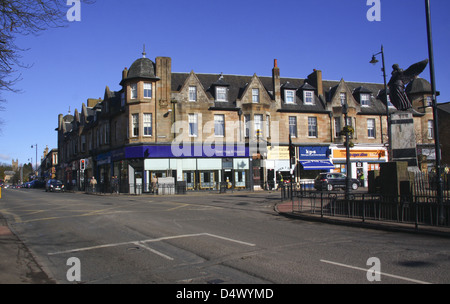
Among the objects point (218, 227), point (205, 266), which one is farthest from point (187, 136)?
point (205, 266)

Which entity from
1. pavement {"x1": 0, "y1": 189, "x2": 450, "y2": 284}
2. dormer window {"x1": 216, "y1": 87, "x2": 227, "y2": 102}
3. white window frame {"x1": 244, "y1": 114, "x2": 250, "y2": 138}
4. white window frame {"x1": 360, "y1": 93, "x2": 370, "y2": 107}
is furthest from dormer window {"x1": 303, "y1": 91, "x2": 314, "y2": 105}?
pavement {"x1": 0, "y1": 189, "x2": 450, "y2": 284}

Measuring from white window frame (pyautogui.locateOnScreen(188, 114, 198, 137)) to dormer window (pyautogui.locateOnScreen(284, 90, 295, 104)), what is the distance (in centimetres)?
1081

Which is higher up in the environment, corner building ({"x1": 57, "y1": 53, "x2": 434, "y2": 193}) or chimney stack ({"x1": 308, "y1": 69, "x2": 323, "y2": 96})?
chimney stack ({"x1": 308, "y1": 69, "x2": 323, "y2": 96})

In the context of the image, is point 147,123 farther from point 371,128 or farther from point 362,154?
point 371,128

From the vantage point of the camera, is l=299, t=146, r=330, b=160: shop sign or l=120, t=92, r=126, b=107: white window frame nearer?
l=120, t=92, r=126, b=107: white window frame

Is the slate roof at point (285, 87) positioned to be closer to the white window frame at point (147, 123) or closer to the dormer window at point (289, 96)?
the dormer window at point (289, 96)

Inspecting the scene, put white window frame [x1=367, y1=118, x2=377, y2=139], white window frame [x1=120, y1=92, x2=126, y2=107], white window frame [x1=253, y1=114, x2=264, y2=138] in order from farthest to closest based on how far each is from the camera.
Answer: white window frame [x1=367, y1=118, x2=377, y2=139], white window frame [x1=253, y1=114, x2=264, y2=138], white window frame [x1=120, y1=92, x2=126, y2=107]

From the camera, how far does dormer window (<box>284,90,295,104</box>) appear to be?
133 feet

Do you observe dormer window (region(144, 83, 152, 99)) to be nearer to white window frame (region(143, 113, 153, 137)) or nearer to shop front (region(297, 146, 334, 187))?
white window frame (region(143, 113, 153, 137))

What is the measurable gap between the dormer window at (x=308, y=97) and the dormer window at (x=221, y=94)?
9519mm

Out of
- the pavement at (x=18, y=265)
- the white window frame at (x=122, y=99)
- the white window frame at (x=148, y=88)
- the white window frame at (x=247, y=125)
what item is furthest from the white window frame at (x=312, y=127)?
the pavement at (x=18, y=265)

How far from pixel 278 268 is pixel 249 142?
104 ft

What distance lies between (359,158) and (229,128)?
16.1m
